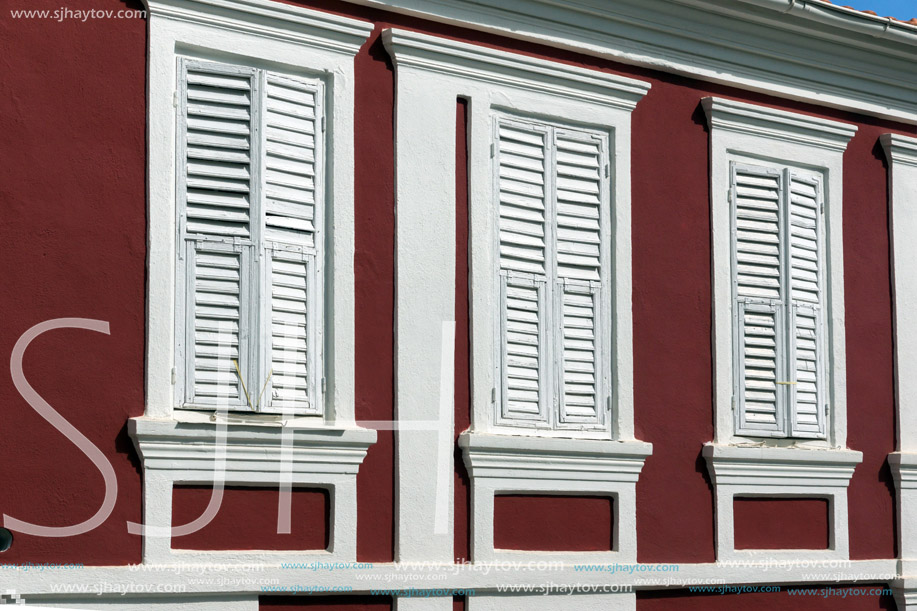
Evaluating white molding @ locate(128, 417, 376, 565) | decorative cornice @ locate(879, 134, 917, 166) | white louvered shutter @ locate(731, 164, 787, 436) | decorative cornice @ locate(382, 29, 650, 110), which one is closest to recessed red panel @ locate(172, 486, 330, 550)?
white molding @ locate(128, 417, 376, 565)

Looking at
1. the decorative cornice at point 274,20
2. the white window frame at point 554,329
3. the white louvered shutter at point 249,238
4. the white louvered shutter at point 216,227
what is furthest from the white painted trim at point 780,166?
the white louvered shutter at point 216,227

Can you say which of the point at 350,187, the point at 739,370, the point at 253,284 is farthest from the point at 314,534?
the point at 739,370

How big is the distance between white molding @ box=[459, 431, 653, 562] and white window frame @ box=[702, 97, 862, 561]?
2.70ft

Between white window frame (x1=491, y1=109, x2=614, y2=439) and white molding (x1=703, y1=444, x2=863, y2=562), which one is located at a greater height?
white window frame (x1=491, y1=109, x2=614, y2=439)

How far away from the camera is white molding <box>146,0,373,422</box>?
8133mm

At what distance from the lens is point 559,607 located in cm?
944

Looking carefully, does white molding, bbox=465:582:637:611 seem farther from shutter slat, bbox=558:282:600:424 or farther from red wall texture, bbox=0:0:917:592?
shutter slat, bbox=558:282:600:424

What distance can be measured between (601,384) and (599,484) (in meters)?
0.69

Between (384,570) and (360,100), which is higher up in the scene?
(360,100)

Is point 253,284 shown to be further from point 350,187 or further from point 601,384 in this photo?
point 601,384

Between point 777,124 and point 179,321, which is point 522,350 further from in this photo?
point 777,124

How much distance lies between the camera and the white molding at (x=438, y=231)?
29.5 ft

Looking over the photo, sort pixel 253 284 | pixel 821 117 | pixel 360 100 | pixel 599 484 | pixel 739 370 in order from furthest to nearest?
pixel 821 117, pixel 739 370, pixel 599 484, pixel 360 100, pixel 253 284

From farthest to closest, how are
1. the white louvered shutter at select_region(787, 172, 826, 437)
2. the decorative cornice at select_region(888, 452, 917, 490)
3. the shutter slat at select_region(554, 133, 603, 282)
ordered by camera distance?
the decorative cornice at select_region(888, 452, 917, 490), the white louvered shutter at select_region(787, 172, 826, 437), the shutter slat at select_region(554, 133, 603, 282)
